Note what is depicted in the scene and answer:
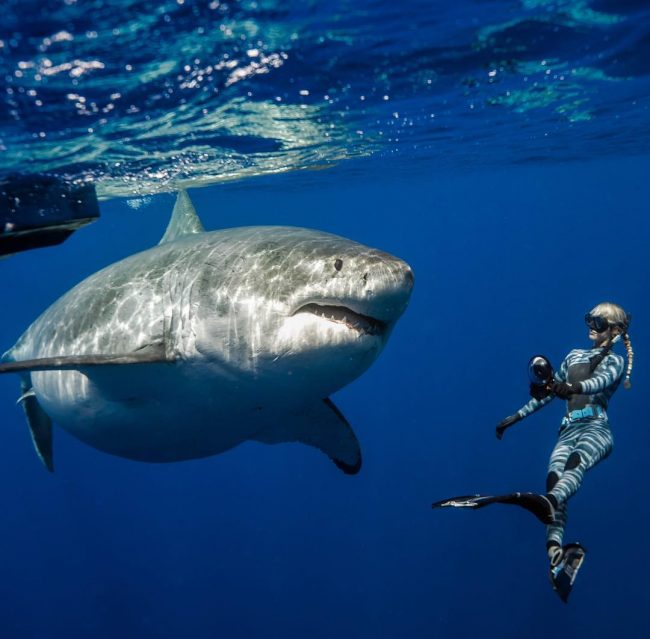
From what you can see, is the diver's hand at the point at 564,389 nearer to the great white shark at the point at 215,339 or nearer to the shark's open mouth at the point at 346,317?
the great white shark at the point at 215,339

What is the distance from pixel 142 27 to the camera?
19.4 feet

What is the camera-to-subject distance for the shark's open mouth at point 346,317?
3.60 metres

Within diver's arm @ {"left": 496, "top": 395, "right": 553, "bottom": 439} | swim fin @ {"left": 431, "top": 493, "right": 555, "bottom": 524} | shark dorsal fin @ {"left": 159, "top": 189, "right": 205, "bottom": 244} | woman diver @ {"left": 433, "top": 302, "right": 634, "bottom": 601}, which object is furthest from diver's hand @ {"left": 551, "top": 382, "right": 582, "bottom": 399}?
shark dorsal fin @ {"left": 159, "top": 189, "right": 205, "bottom": 244}

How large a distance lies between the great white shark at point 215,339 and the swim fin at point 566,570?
2.54m

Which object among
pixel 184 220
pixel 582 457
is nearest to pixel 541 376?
pixel 582 457

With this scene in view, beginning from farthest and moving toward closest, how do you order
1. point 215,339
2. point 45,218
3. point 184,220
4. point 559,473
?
1. point 184,220
2. point 45,218
3. point 559,473
4. point 215,339

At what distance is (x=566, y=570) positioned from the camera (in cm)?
453

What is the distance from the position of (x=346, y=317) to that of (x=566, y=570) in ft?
10.3

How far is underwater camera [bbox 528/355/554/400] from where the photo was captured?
550 centimetres

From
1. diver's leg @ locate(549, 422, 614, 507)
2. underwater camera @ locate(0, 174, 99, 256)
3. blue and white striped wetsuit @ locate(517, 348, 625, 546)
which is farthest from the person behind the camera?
underwater camera @ locate(0, 174, 99, 256)

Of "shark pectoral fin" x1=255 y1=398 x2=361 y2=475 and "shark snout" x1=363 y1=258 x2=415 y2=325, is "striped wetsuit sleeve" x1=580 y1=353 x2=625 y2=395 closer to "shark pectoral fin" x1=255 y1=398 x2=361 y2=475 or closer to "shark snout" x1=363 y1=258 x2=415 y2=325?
"shark pectoral fin" x1=255 y1=398 x2=361 y2=475

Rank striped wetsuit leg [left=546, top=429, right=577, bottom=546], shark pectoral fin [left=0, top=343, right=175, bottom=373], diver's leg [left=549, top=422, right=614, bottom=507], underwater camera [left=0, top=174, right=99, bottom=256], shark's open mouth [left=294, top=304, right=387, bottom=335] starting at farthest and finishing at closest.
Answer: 1. underwater camera [left=0, top=174, right=99, bottom=256]
2. diver's leg [left=549, top=422, right=614, bottom=507]
3. striped wetsuit leg [left=546, top=429, right=577, bottom=546]
4. shark pectoral fin [left=0, top=343, right=175, bottom=373]
5. shark's open mouth [left=294, top=304, right=387, bottom=335]

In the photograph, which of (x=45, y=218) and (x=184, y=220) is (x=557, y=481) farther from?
(x=45, y=218)

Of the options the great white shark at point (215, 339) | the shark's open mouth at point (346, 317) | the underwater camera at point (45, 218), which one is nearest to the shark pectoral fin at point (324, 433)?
the great white shark at point (215, 339)
